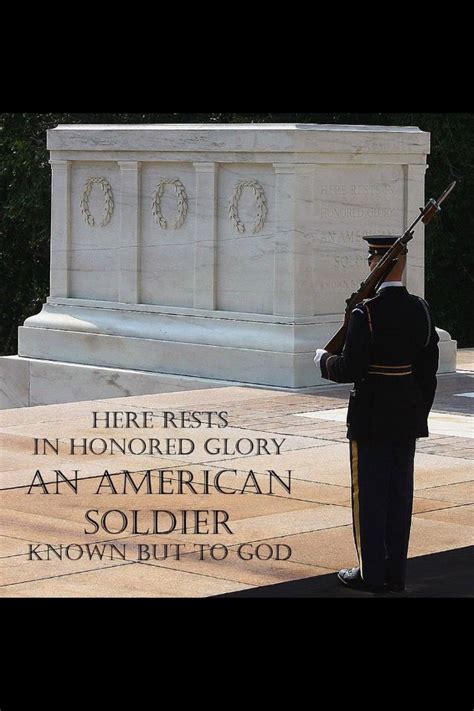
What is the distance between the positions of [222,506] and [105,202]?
7.35 m

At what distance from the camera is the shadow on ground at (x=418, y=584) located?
563 centimetres

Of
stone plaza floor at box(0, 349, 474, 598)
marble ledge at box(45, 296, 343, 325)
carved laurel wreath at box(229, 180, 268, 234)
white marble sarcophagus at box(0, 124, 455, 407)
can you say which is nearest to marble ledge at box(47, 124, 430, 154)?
white marble sarcophagus at box(0, 124, 455, 407)

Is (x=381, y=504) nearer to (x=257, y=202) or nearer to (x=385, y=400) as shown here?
(x=385, y=400)

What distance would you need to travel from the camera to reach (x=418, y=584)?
5809mm

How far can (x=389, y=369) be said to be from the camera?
17.8 feet

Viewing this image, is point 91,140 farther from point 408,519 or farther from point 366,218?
point 408,519

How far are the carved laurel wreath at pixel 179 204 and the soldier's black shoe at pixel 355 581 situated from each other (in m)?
8.47

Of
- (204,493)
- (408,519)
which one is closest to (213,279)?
(204,493)

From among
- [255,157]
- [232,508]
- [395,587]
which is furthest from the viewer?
[255,157]

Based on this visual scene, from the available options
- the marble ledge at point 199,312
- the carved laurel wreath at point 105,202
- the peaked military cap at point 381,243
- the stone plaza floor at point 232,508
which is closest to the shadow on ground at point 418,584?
the stone plaza floor at point 232,508

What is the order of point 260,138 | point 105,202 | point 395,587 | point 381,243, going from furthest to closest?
1. point 105,202
2. point 260,138
3. point 395,587
4. point 381,243

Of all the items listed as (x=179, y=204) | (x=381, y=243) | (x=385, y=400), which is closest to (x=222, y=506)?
(x=385, y=400)

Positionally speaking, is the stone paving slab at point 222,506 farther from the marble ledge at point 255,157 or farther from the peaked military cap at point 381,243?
→ the marble ledge at point 255,157

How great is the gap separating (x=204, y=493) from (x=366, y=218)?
5.81 metres
